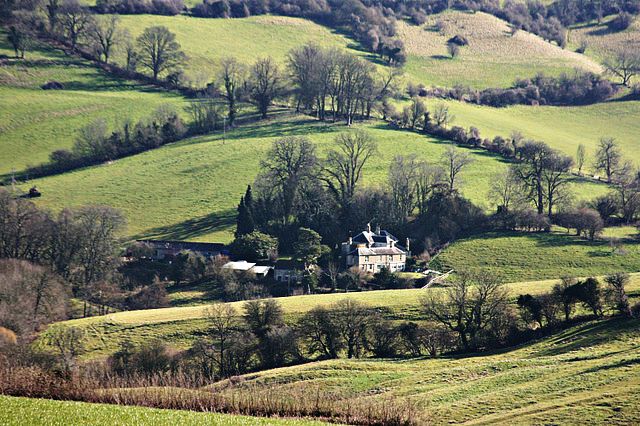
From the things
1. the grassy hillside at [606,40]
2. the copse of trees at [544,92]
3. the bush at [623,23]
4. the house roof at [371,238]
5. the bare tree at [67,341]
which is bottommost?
the bare tree at [67,341]

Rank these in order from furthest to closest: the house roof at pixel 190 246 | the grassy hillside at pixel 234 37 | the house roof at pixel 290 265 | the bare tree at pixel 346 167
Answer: the grassy hillside at pixel 234 37, the bare tree at pixel 346 167, the house roof at pixel 190 246, the house roof at pixel 290 265

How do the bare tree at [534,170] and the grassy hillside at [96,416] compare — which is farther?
the bare tree at [534,170]

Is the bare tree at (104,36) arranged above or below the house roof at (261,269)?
above

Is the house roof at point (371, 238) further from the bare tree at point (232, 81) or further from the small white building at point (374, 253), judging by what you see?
the bare tree at point (232, 81)

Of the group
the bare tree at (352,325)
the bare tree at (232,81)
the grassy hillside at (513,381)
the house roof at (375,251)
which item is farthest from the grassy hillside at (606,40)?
the grassy hillside at (513,381)

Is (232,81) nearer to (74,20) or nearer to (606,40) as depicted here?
(74,20)

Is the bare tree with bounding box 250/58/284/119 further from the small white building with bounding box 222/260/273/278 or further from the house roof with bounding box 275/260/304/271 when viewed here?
the house roof with bounding box 275/260/304/271

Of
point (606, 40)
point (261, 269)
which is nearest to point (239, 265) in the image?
point (261, 269)

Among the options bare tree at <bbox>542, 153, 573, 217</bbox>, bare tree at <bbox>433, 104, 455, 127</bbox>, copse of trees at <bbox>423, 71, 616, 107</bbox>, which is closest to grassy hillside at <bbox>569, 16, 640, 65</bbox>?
copse of trees at <bbox>423, 71, 616, 107</bbox>
